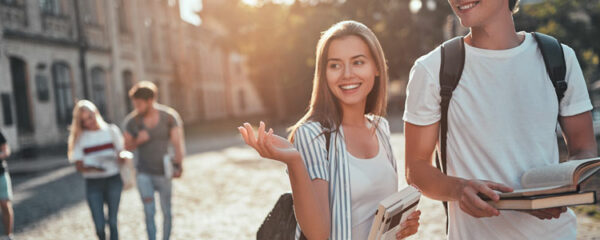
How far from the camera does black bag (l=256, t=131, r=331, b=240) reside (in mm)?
2066

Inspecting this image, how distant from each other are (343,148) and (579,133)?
87 centimetres

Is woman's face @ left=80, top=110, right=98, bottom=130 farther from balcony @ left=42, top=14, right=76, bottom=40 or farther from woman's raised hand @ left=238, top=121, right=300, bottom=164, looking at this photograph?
balcony @ left=42, top=14, right=76, bottom=40

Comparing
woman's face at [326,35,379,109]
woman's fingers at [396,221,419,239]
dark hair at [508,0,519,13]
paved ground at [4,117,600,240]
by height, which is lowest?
paved ground at [4,117,600,240]

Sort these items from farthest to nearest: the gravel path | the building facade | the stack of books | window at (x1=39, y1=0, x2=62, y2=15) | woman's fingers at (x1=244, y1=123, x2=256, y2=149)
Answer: window at (x1=39, y1=0, x2=62, y2=15)
the building facade
the gravel path
woman's fingers at (x1=244, y1=123, x2=256, y2=149)
the stack of books

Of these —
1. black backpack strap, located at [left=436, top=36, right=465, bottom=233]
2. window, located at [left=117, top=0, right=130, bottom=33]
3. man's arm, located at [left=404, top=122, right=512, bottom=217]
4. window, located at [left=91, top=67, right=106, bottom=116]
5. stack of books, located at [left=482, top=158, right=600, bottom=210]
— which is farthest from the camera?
window, located at [left=117, top=0, right=130, bottom=33]

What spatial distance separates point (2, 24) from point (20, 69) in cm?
189

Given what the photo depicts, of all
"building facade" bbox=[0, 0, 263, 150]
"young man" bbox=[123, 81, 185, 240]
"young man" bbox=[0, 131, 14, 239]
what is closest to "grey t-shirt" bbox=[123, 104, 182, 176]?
"young man" bbox=[123, 81, 185, 240]

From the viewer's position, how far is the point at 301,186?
191 centimetres

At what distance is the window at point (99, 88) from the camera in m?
23.9

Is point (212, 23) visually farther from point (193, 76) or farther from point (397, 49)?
point (397, 49)

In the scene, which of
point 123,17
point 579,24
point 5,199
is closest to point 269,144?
point 5,199

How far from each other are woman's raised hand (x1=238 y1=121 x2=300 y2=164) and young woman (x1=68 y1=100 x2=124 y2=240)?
14.6 ft

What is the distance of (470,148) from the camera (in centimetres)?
190

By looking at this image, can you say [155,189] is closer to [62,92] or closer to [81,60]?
[62,92]
